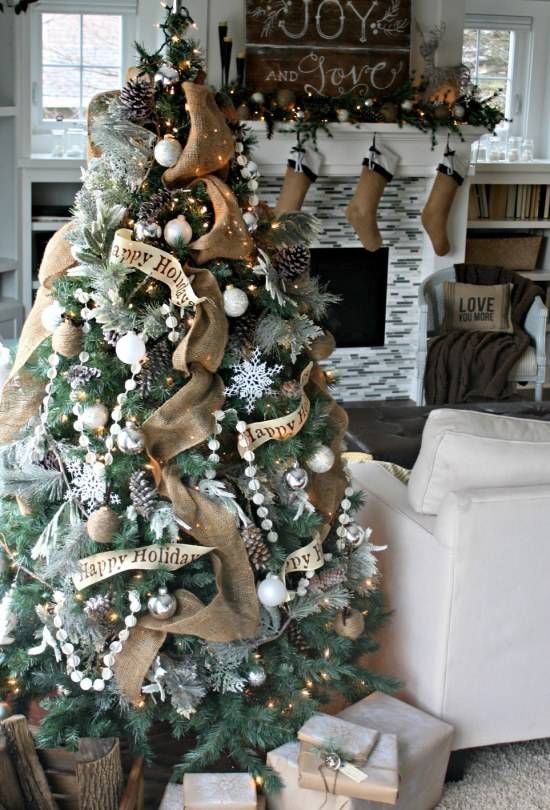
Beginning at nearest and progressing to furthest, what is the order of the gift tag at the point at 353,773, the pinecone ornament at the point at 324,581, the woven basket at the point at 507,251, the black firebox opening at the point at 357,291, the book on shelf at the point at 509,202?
the gift tag at the point at 353,773 < the pinecone ornament at the point at 324,581 < the black firebox opening at the point at 357,291 < the book on shelf at the point at 509,202 < the woven basket at the point at 507,251

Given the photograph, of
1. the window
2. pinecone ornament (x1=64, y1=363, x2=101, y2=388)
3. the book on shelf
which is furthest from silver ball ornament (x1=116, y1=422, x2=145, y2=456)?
the book on shelf

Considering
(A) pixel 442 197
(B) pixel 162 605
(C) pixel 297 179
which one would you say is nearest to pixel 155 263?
(B) pixel 162 605

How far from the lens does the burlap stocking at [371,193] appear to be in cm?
606

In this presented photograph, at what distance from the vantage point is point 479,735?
2742 millimetres

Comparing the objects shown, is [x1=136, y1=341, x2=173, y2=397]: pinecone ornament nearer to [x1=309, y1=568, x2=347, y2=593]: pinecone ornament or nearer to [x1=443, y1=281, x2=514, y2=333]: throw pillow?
[x1=309, y1=568, x2=347, y2=593]: pinecone ornament

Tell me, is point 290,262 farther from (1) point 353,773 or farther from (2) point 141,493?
(1) point 353,773

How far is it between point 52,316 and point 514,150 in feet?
16.7

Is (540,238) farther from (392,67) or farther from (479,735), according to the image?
(479,735)

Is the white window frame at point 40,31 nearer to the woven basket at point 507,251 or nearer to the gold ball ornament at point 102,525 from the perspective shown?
the woven basket at point 507,251

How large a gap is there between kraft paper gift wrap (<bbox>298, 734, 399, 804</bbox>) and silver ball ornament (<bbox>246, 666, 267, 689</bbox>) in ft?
0.70

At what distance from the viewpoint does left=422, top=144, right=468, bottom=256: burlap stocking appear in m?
6.20

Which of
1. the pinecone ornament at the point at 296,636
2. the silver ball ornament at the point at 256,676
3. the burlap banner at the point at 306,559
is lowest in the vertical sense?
the silver ball ornament at the point at 256,676

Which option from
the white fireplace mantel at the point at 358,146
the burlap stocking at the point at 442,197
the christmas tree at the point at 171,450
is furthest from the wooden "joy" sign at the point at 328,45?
the christmas tree at the point at 171,450

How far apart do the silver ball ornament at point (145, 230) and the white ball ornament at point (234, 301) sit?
19 cm
